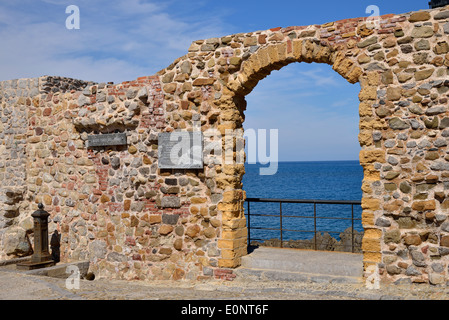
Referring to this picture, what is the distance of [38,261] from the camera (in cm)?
848

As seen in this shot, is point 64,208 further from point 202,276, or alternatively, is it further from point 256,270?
point 256,270

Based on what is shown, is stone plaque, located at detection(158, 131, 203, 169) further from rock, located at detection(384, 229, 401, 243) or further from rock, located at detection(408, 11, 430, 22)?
rock, located at detection(408, 11, 430, 22)

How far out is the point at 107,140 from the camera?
327 inches

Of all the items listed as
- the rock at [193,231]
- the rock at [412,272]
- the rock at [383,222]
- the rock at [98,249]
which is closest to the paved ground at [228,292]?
the rock at [412,272]

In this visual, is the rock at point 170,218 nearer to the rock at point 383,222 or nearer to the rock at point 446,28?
the rock at point 383,222

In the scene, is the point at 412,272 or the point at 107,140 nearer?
the point at 412,272

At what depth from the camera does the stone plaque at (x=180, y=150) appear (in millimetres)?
7352

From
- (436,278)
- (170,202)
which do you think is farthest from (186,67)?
(436,278)

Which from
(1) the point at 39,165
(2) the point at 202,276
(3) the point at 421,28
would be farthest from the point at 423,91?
(1) the point at 39,165

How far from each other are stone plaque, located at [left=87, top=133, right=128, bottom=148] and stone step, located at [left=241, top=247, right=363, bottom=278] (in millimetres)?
2922

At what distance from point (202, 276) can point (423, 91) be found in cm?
414

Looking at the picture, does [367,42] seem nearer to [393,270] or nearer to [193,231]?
[393,270]

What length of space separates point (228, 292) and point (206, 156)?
2241 mm

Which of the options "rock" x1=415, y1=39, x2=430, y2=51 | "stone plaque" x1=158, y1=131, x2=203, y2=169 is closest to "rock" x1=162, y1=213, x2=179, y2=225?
"stone plaque" x1=158, y1=131, x2=203, y2=169
